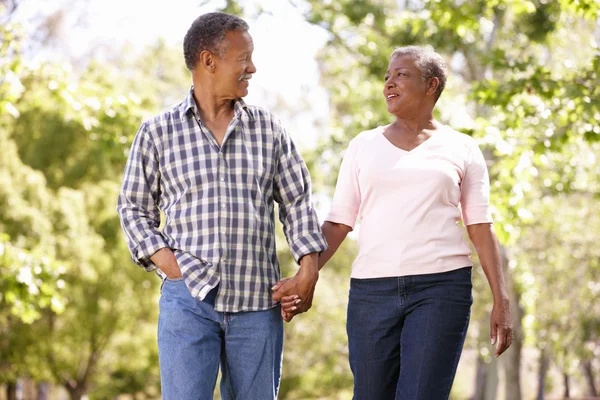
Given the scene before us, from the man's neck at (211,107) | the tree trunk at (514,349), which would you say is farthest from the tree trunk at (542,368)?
the man's neck at (211,107)

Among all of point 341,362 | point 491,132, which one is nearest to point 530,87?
point 491,132

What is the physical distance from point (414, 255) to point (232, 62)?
1.14m

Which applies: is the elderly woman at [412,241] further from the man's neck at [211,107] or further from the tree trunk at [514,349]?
the tree trunk at [514,349]

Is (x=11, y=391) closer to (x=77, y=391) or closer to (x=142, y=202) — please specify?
(x=77, y=391)

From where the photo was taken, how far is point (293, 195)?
4316 millimetres

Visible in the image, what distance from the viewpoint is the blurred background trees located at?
946 centimetres

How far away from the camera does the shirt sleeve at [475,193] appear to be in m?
4.50

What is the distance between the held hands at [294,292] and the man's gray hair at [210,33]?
100cm

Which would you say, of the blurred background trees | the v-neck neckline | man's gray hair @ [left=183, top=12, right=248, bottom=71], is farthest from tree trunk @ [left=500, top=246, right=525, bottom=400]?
man's gray hair @ [left=183, top=12, right=248, bottom=71]

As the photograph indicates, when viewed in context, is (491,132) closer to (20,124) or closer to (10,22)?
(10,22)

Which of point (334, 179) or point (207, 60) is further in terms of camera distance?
point (334, 179)

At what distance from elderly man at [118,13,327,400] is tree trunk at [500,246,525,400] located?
1343cm

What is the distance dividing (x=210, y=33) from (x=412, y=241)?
1.24 m

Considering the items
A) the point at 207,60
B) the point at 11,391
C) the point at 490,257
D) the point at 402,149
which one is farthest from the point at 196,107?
the point at 11,391
